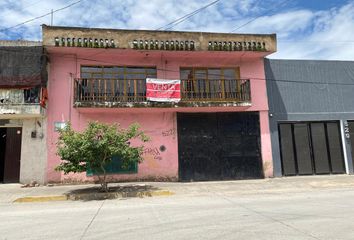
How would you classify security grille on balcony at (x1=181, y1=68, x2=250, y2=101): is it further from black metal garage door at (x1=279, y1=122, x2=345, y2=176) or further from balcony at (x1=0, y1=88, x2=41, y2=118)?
balcony at (x1=0, y1=88, x2=41, y2=118)

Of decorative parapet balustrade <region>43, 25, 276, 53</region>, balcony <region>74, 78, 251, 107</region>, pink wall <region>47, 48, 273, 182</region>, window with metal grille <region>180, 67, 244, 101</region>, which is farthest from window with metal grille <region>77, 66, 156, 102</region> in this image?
window with metal grille <region>180, 67, 244, 101</region>

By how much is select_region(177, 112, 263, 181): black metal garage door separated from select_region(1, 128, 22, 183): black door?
24.3 ft

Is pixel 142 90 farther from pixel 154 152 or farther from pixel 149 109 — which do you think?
pixel 154 152

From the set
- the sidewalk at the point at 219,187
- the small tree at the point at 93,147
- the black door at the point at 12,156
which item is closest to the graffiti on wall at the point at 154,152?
the sidewalk at the point at 219,187

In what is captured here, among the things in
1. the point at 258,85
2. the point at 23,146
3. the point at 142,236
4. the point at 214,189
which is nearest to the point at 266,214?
the point at 142,236

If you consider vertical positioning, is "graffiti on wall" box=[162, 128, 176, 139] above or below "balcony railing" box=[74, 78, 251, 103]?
below

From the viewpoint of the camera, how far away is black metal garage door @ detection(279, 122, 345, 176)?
16797 mm

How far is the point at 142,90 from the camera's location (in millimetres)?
15891

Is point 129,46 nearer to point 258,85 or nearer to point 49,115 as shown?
point 49,115

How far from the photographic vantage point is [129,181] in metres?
15.5

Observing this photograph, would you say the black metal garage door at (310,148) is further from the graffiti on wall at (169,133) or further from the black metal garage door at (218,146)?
the graffiti on wall at (169,133)

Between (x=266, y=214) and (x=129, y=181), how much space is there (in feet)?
29.1

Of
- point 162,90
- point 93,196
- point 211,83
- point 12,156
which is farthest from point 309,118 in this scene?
point 12,156

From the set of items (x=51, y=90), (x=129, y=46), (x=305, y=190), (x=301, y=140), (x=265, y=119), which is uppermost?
(x=129, y=46)
